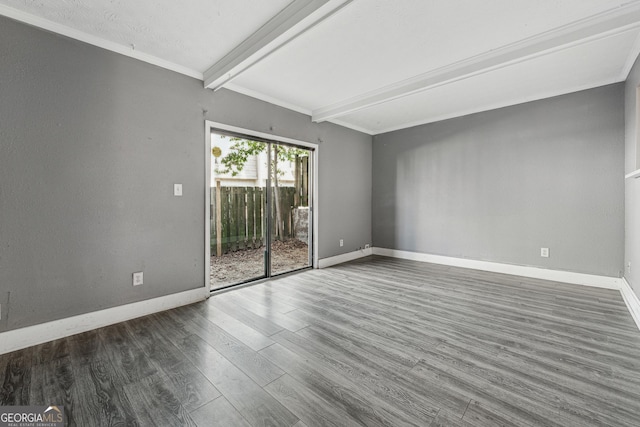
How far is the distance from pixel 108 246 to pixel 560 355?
381 cm

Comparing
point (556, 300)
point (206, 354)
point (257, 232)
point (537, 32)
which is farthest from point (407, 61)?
point (206, 354)

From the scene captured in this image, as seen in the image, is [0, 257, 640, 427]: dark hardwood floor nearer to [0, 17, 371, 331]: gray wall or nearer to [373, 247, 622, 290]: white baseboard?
[0, 17, 371, 331]: gray wall

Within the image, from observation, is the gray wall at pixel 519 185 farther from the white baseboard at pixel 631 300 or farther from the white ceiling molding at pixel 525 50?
the white ceiling molding at pixel 525 50

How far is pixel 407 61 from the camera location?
2881 millimetres

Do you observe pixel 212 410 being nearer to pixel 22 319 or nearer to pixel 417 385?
pixel 417 385

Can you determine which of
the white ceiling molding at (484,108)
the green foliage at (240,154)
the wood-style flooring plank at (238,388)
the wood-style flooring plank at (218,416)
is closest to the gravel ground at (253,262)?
the green foliage at (240,154)

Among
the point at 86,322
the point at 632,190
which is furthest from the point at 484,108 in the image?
the point at 86,322

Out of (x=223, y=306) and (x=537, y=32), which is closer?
(x=537, y=32)

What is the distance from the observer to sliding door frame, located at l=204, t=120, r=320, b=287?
3.22m

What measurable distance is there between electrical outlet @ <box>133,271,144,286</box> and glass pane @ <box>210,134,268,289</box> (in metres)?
0.81

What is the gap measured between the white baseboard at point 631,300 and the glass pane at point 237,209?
398 cm

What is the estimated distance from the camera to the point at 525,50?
2510 mm

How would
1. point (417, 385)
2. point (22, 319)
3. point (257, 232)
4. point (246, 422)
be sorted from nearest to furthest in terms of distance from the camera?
point (246, 422) → point (417, 385) → point (22, 319) → point (257, 232)
